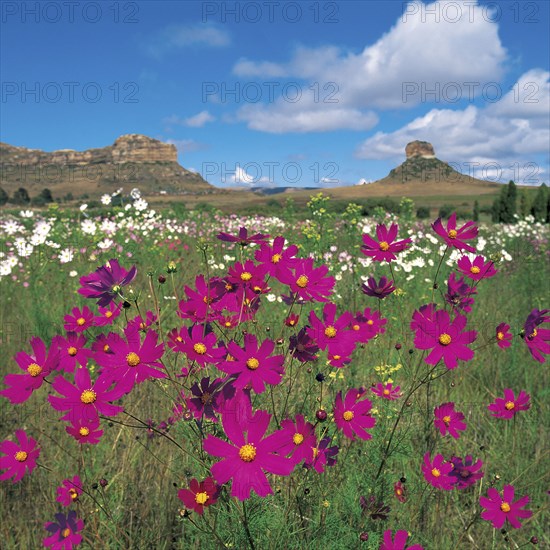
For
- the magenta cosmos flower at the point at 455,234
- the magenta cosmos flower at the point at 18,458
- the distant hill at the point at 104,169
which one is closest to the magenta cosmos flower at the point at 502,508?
the magenta cosmos flower at the point at 455,234

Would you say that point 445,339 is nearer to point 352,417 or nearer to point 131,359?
point 352,417

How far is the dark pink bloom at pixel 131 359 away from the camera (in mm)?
1006

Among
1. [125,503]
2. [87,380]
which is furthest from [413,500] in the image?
[87,380]

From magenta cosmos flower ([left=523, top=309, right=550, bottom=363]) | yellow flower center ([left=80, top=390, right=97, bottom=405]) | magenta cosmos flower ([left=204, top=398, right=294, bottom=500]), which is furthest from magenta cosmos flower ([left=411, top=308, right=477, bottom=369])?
yellow flower center ([left=80, top=390, right=97, bottom=405])

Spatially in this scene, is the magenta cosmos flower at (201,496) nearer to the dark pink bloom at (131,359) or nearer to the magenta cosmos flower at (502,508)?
the dark pink bloom at (131,359)

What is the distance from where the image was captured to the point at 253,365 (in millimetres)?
974

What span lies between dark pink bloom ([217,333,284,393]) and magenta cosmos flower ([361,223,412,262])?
20.3 inches

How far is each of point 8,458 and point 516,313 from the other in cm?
457

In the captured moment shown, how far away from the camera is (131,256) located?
5.42 meters

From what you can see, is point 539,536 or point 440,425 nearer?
point 440,425

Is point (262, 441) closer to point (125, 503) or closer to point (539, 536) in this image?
point (125, 503)

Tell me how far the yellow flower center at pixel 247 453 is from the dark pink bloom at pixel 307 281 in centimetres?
45

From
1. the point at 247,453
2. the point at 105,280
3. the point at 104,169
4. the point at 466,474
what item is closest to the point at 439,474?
the point at 466,474

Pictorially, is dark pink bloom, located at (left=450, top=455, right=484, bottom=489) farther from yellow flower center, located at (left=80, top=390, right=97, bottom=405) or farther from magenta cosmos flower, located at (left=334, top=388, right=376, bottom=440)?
yellow flower center, located at (left=80, top=390, right=97, bottom=405)
